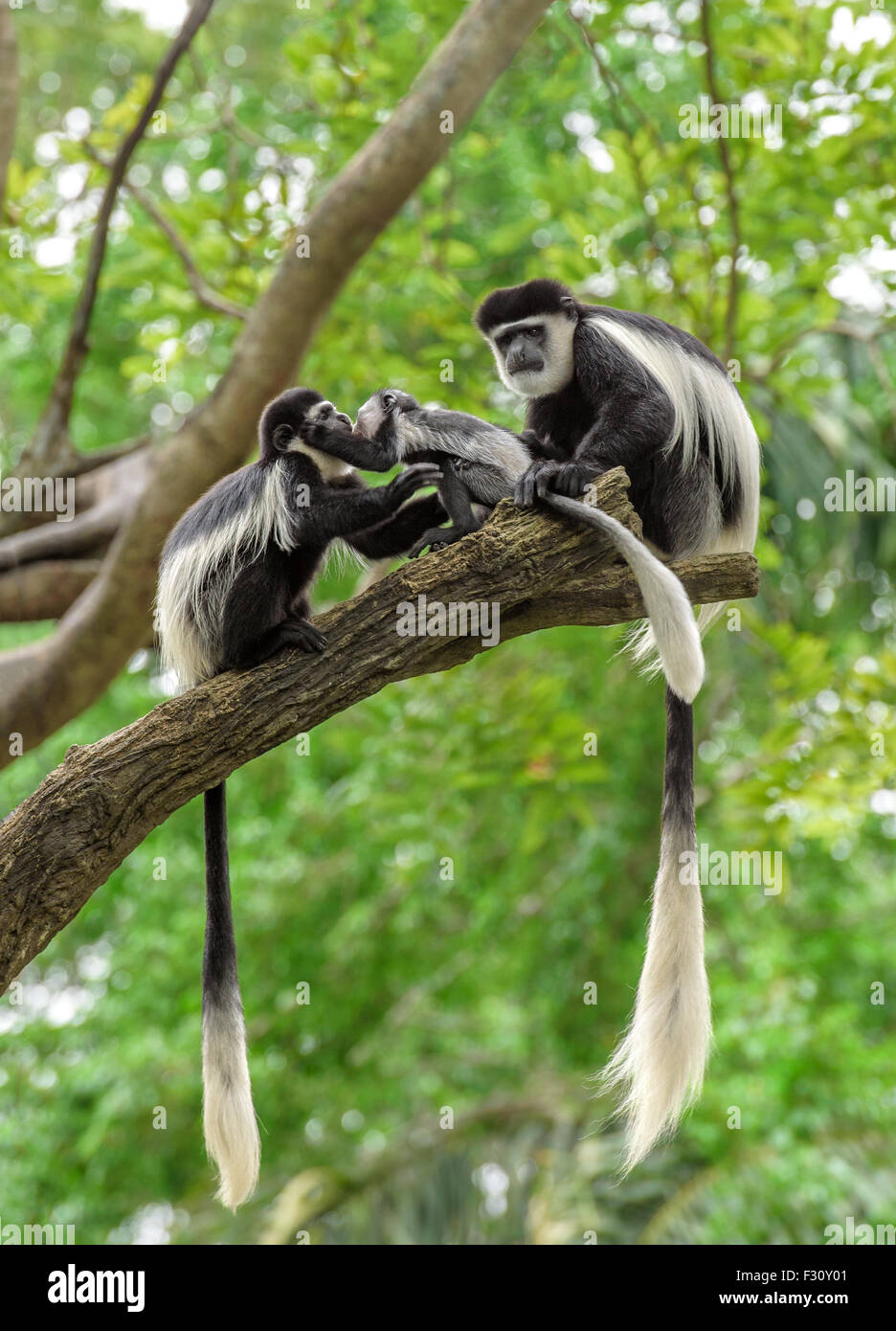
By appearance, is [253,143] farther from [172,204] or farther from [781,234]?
[781,234]

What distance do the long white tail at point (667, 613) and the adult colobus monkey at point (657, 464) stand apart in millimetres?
163

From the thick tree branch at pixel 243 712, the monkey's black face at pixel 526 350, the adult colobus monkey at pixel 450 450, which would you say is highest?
the monkey's black face at pixel 526 350

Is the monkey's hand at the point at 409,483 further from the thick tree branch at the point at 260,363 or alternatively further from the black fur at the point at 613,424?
the thick tree branch at the point at 260,363

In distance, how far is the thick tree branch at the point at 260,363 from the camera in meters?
3.16

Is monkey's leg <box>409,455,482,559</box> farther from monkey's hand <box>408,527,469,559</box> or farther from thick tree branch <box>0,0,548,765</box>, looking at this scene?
thick tree branch <box>0,0,548,765</box>

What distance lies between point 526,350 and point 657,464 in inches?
14.5

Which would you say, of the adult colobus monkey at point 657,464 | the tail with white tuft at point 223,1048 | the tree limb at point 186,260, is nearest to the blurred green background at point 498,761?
the tree limb at point 186,260

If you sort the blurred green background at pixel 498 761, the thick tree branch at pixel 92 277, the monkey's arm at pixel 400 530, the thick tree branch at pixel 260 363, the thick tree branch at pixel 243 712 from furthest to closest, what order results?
the blurred green background at pixel 498 761 < the thick tree branch at pixel 92 277 < the thick tree branch at pixel 260 363 < the monkey's arm at pixel 400 530 < the thick tree branch at pixel 243 712

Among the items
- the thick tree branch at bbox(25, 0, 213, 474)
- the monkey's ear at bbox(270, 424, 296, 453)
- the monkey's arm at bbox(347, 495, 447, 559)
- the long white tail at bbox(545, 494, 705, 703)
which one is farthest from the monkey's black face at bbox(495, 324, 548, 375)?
the thick tree branch at bbox(25, 0, 213, 474)

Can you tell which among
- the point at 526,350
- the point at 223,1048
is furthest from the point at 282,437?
the point at 223,1048

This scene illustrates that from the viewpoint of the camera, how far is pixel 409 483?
86.4 inches

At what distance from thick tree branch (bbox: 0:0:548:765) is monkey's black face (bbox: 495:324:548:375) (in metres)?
1.00

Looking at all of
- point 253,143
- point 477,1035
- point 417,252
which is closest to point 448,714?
point 417,252

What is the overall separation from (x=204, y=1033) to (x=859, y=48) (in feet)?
10.5
